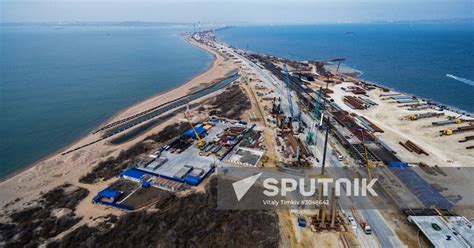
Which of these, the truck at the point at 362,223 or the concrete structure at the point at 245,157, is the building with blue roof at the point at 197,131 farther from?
the truck at the point at 362,223

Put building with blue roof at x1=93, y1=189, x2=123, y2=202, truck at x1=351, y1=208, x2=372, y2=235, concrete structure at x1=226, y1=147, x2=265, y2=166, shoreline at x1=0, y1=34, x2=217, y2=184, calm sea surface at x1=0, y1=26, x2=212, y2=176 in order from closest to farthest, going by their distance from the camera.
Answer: truck at x1=351, y1=208, x2=372, y2=235 < building with blue roof at x1=93, y1=189, x2=123, y2=202 < concrete structure at x1=226, y1=147, x2=265, y2=166 < shoreline at x1=0, y1=34, x2=217, y2=184 < calm sea surface at x1=0, y1=26, x2=212, y2=176

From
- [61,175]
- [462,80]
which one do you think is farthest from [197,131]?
[462,80]

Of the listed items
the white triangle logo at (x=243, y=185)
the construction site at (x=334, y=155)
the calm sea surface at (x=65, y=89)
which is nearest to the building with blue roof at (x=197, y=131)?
the construction site at (x=334, y=155)

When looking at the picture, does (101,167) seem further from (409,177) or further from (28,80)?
(28,80)

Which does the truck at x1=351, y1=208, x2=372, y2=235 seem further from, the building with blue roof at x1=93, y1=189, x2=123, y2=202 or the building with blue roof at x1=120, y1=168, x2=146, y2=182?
the building with blue roof at x1=93, y1=189, x2=123, y2=202

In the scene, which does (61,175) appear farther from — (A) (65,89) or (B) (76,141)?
(A) (65,89)

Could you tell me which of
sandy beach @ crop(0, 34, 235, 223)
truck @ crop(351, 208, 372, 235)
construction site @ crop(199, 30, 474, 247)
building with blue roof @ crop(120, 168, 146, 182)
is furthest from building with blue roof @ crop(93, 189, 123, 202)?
truck @ crop(351, 208, 372, 235)
